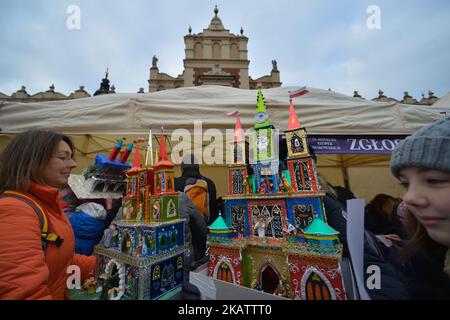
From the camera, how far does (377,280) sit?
0.99 meters

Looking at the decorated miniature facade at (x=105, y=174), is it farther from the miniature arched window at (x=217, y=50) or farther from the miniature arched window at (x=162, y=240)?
the miniature arched window at (x=217, y=50)

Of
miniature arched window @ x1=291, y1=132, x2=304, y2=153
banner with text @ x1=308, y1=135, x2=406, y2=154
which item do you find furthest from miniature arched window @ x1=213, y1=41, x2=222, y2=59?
miniature arched window @ x1=291, y1=132, x2=304, y2=153

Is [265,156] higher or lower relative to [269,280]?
higher

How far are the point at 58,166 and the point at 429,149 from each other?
1.78 m

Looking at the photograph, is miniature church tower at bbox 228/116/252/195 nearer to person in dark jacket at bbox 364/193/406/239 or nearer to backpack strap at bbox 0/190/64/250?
backpack strap at bbox 0/190/64/250

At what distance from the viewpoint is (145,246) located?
1333 millimetres

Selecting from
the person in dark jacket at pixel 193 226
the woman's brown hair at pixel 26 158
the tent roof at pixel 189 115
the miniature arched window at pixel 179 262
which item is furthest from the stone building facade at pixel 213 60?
the woman's brown hair at pixel 26 158

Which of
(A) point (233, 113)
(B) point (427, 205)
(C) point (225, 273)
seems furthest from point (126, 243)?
(B) point (427, 205)

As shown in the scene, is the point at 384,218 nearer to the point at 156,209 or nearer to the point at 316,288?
the point at 316,288

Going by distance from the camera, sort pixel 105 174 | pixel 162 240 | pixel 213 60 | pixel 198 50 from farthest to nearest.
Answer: pixel 198 50, pixel 213 60, pixel 105 174, pixel 162 240

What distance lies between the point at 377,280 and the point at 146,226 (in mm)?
1478
